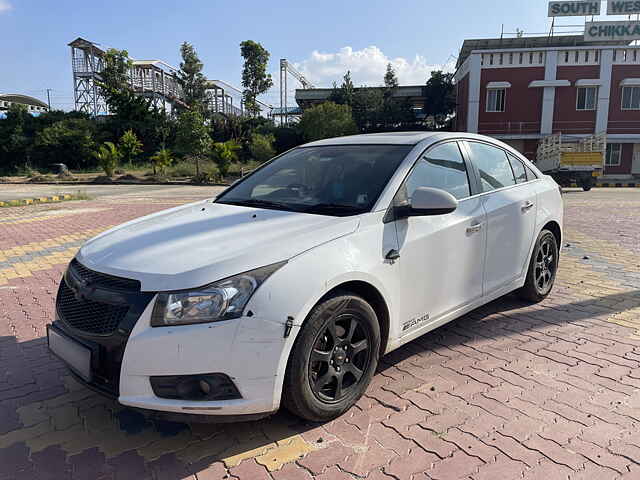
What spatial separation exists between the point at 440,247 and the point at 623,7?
41338mm

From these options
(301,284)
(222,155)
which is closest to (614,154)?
(222,155)

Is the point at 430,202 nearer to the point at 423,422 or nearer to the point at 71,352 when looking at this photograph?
the point at 423,422

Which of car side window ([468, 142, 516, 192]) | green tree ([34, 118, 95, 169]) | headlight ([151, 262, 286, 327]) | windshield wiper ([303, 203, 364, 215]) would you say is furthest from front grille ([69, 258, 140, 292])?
green tree ([34, 118, 95, 169])

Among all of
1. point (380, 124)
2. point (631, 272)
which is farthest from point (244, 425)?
point (380, 124)

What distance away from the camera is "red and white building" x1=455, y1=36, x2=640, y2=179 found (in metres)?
31.5

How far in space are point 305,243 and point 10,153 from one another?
4298 centimetres

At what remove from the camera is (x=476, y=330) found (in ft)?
13.2

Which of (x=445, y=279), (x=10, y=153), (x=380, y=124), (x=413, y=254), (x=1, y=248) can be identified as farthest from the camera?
(x=380, y=124)

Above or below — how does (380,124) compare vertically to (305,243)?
above

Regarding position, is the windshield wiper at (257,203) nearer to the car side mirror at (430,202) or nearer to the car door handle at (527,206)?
the car side mirror at (430,202)

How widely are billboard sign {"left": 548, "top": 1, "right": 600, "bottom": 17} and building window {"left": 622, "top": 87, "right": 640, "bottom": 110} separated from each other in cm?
753

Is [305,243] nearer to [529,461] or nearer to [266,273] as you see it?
[266,273]

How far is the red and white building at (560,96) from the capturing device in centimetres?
3150

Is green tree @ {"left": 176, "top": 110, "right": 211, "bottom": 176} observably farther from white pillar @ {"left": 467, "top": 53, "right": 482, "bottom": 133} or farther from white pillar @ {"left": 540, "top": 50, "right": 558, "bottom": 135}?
white pillar @ {"left": 540, "top": 50, "right": 558, "bottom": 135}
